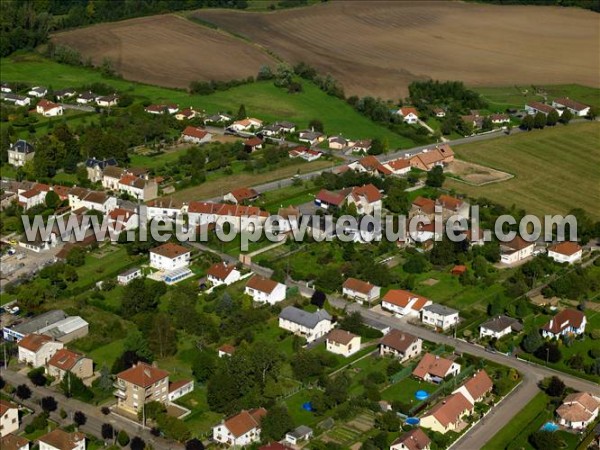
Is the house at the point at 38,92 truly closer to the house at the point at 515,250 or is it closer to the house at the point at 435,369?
the house at the point at 515,250

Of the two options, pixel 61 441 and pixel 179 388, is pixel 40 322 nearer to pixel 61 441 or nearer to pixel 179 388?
pixel 179 388

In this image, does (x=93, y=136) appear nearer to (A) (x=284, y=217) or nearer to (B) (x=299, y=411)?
(A) (x=284, y=217)

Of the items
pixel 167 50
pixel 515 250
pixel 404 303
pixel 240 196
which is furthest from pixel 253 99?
pixel 404 303

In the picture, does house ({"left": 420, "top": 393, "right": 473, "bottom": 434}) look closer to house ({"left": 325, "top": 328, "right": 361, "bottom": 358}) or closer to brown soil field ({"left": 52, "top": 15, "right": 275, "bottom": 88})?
house ({"left": 325, "top": 328, "right": 361, "bottom": 358})

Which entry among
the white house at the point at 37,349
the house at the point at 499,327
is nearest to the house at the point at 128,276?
the white house at the point at 37,349

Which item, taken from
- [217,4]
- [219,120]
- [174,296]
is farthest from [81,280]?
[217,4]

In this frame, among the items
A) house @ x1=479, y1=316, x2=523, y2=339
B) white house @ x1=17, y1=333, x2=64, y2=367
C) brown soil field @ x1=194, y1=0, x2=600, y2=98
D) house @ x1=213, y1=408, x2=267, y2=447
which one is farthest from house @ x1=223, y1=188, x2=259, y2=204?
brown soil field @ x1=194, y1=0, x2=600, y2=98
